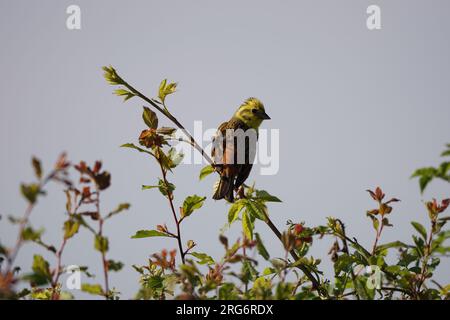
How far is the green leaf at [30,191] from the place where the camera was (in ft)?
4.01

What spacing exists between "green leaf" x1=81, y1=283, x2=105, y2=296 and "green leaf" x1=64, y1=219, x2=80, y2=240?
0.19 meters

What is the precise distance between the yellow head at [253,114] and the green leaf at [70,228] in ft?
13.8

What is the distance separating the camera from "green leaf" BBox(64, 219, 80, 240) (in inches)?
61.4

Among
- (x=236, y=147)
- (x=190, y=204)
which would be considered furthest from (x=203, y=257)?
(x=236, y=147)

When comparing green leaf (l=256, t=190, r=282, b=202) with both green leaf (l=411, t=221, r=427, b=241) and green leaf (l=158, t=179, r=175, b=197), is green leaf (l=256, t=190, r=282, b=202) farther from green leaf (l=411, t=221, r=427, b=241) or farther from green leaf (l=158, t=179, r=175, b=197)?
green leaf (l=411, t=221, r=427, b=241)

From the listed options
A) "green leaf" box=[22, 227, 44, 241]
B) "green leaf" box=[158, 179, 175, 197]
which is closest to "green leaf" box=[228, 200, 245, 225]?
"green leaf" box=[158, 179, 175, 197]

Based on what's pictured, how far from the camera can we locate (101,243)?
4.91 ft

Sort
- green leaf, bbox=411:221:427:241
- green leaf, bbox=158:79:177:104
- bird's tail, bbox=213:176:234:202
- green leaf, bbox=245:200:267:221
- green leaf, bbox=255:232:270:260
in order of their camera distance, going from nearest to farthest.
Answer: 1. green leaf, bbox=255:232:270:260
2. green leaf, bbox=411:221:427:241
3. green leaf, bbox=245:200:267:221
4. green leaf, bbox=158:79:177:104
5. bird's tail, bbox=213:176:234:202

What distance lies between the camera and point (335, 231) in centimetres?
270

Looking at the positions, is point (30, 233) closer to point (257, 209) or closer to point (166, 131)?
point (166, 131)

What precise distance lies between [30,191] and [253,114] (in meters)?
4.53
